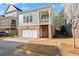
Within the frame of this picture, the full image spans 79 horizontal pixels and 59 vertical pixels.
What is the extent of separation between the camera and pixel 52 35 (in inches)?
115

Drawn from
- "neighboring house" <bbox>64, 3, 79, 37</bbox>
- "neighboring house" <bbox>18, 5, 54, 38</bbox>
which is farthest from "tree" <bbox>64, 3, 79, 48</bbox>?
"neighboring house" <bbox>18, 5, 54, 38</bbox>

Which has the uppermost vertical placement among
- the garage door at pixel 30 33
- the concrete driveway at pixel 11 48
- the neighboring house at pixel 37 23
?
the neighboring house at pixel 37 23

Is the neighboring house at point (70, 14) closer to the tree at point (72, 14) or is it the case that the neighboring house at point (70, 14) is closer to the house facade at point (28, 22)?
the tree at point (72, 14)

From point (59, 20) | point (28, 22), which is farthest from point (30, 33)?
point (59, 20)

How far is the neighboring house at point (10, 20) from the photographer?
2.94 m

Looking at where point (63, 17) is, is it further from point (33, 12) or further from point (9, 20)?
point (9, 20)

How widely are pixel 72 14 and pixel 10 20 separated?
0.93 m

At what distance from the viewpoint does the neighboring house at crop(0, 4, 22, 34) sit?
9.65 feet

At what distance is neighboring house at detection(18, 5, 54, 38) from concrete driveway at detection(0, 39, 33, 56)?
0.13m

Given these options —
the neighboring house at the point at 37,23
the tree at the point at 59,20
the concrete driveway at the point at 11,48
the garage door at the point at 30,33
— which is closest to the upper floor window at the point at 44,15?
the neighboring house at the point at 37,23

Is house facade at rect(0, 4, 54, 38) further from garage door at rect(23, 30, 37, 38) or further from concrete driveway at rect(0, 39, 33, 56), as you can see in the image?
concrete driveway at rect(0, 39, 33, 56)

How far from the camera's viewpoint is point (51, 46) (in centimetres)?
291

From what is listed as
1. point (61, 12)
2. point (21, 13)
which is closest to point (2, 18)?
point (21, 13)

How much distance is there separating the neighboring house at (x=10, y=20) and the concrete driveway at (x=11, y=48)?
0.54ft
